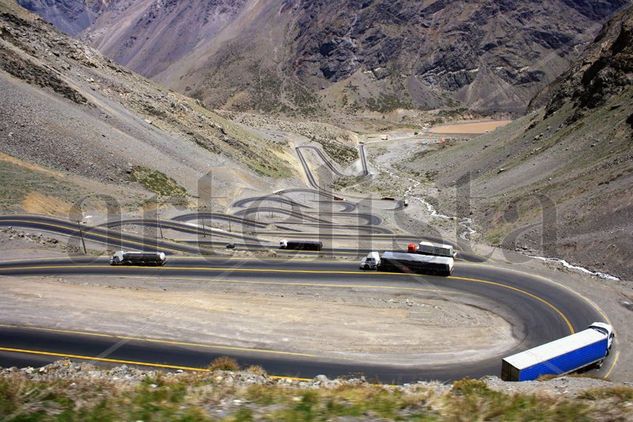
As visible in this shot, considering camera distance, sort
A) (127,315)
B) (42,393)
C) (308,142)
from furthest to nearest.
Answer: (308,142) < (127,315) < (42,393)

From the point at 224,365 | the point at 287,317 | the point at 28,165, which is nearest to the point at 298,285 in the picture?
the point at 287,317

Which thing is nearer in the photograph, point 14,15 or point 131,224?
point 131,224

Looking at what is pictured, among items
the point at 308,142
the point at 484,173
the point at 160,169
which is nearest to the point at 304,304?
the point at 160,169

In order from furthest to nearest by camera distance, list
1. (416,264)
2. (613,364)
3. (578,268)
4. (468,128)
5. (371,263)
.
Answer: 1. (468,128)
2. (578,268)
3. (371,263)
4. (416,264)
5. (613,364)

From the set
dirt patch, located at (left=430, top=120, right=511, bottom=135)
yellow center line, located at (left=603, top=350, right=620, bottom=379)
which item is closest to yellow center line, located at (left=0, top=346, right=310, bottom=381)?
yellow center line, located at (left=603, top=350, right=620, bottom=379)

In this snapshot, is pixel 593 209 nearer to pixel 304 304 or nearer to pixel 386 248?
pixel 386 248

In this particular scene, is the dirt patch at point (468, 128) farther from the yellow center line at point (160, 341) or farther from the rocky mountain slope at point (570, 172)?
the yellow center line at point (160, 341)

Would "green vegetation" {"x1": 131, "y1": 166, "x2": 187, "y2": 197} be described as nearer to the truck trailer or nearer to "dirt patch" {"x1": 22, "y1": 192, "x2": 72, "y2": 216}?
"dirt patch" {"x1": 22, "y1": 192, "x2": 72, "y2": 216}

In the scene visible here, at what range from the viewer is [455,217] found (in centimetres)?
6469

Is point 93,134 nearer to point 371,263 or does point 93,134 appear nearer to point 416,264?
point 371,263

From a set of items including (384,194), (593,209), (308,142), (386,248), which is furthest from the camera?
(308,142)

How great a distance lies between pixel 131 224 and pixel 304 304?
3308 centimetres

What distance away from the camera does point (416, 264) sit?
37281 mm

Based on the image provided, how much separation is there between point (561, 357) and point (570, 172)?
4242 cm
